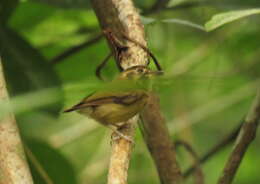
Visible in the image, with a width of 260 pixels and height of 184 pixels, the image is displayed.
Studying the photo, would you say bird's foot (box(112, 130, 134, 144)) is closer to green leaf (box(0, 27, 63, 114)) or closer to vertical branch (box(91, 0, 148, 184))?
vertical branch (box(91, 0, 148, 184))

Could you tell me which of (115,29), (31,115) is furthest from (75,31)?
(115,29)

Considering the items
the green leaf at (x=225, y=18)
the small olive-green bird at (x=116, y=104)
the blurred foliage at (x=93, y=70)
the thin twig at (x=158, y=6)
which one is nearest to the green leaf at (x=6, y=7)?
the blurred foliage at (x=93, y=70)

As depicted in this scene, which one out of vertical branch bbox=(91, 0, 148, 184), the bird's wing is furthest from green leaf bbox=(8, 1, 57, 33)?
the bird's wing

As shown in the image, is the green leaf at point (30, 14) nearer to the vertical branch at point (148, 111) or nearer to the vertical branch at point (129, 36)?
the vertical branch at point (148, 111)

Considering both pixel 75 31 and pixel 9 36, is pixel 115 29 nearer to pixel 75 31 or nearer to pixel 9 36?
pixel 9 36

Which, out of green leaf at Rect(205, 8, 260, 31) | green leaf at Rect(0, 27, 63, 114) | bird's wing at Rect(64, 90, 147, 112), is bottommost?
green leaf at Rect(0, 27, 63, 114)

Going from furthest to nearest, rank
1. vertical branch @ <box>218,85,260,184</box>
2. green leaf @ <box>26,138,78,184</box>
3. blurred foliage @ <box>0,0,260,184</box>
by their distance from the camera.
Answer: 1. blurred foliage @ <box>0,0,260,184</box>
2. green leaf @ <box>26,138,78,184</box>
3. vertical branch @ <box>218,85,260,184</box>

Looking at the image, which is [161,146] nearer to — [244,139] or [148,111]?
[148,111]
